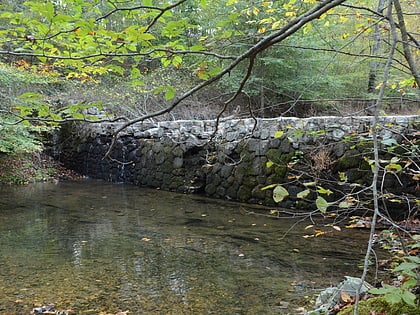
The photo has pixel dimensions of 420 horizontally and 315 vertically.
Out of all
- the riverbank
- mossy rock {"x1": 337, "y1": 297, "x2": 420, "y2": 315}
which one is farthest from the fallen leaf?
the riverbank

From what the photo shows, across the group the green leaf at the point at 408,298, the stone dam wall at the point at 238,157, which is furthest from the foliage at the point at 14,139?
the green leaf at the point at 408,298

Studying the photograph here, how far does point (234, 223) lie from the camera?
6.03m

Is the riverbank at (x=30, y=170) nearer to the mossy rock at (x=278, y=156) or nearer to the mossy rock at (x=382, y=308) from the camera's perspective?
the mossy rock at (x=278, y=156)

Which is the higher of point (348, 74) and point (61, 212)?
point (348, 74)

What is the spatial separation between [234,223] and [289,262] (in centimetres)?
197

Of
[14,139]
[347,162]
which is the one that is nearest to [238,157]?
[347,162]

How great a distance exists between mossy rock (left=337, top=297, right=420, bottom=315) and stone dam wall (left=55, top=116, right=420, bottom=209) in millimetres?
3174

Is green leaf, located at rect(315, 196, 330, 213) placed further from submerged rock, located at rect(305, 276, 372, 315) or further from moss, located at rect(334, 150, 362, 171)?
moss, located at rect(334, 150, 362, 171)

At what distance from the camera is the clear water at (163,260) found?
10.2ft

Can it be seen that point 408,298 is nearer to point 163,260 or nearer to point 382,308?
point 382,308

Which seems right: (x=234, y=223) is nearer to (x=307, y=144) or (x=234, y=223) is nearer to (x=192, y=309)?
(x=307, y=144)

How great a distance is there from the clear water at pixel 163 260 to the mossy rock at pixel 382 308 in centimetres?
116

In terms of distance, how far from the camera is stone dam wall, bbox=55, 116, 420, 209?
636 cm

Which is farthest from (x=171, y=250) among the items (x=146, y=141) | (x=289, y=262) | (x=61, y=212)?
(x=146, y=141)
